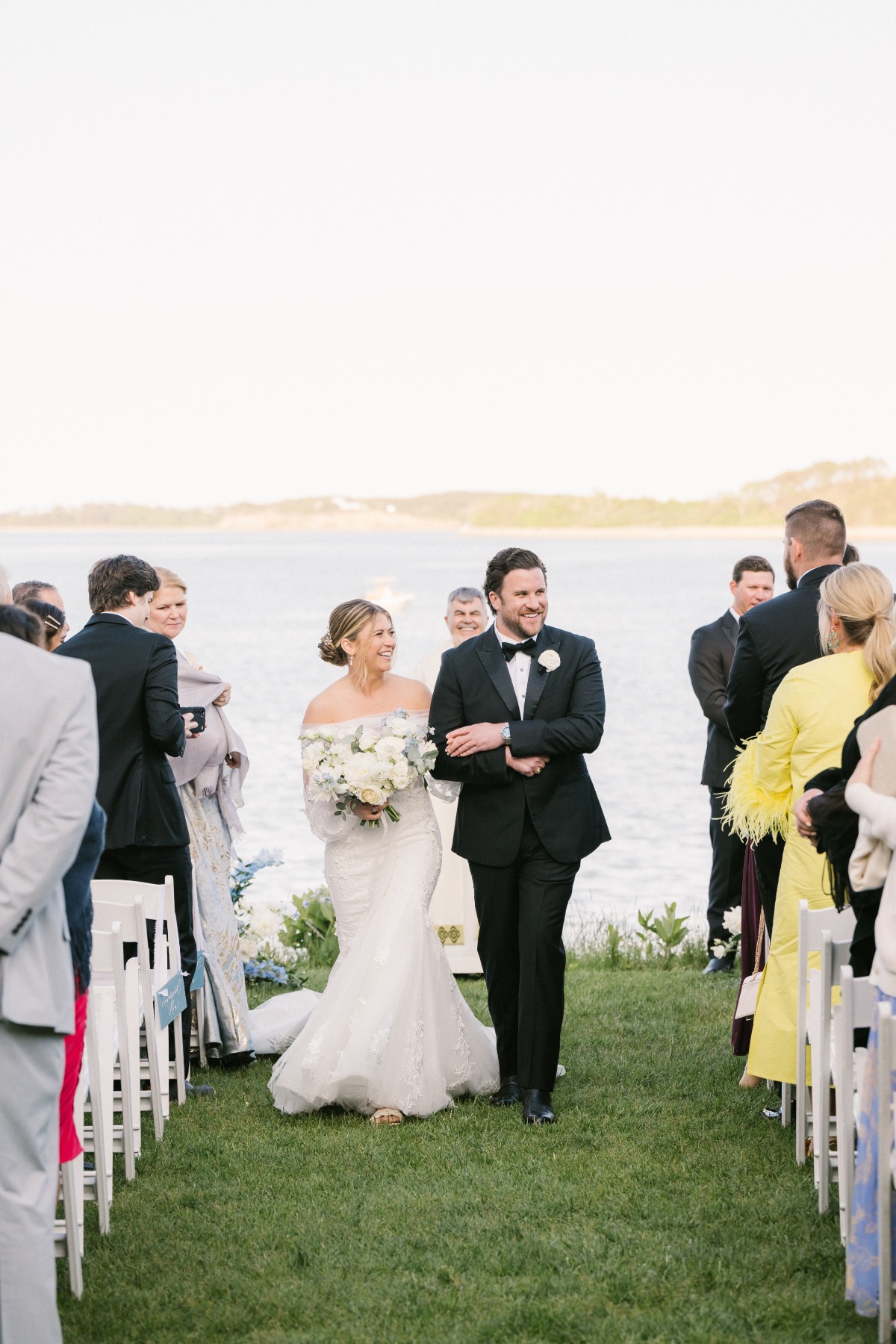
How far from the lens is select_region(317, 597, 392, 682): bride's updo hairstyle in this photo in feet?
21.0

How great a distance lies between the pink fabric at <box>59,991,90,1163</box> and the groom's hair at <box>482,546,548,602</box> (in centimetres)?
281

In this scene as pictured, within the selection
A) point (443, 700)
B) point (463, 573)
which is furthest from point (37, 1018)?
point (463, 573)

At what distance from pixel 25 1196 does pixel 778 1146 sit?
3.25 metres

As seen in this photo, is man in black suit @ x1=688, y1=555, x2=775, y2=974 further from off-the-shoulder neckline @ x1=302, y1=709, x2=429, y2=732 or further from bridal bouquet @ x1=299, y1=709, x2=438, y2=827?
bridal bouquet @ x1=299, y1=709, x2=438, y2=827

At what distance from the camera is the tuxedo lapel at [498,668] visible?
20.4ft

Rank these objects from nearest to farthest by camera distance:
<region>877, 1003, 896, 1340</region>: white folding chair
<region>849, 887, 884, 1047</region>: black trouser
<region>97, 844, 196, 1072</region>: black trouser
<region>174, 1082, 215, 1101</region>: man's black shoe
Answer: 1. <region>877, 1003, 896, 1340</region>: white folding chair
2. <region>849, 887, 884, 1047</region>: black trouser
3. <region>97, 844, 196, 1072</region>: black trouser
4. <region>174, 1082, 215, 1101</region>: man's black shoe

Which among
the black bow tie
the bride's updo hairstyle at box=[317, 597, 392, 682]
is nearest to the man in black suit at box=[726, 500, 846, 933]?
the black bow tie

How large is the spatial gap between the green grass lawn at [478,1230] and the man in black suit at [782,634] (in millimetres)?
1087

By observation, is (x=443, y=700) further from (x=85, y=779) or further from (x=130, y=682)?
(x=85, y=779)

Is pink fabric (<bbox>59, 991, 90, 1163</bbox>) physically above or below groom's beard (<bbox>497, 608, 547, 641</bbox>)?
below

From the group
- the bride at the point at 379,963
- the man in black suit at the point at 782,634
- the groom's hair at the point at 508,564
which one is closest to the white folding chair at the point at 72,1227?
the bride at the point at 379,963

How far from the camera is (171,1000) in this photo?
19.7 feet

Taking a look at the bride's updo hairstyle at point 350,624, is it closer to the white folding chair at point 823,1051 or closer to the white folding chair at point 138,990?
the white folding chair at point 138,990

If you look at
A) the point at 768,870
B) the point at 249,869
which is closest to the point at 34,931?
the point at 768,870
